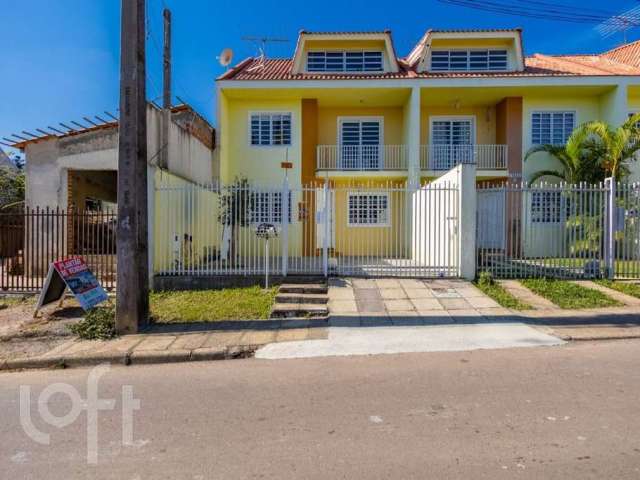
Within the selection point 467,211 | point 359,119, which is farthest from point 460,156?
point 467,211

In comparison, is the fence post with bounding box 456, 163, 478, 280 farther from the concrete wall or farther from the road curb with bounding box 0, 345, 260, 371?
the concrete wall

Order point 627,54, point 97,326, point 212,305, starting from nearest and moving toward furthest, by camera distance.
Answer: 1. point 97,326
2. point 212,305
3. point 627,54

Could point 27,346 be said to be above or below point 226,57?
below

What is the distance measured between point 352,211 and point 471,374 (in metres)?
11.7

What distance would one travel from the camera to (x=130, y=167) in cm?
662

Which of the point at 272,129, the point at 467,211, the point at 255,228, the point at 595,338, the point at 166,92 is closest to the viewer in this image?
the point at 595,338

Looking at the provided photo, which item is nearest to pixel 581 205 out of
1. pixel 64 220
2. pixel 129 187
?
pixel 129 187

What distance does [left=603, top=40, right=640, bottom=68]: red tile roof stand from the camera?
17409mm

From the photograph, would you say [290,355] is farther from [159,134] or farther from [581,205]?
[581,205]

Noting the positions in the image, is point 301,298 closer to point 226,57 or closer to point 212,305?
point 212,305

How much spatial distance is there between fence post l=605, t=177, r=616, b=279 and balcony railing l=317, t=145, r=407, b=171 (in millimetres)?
6964

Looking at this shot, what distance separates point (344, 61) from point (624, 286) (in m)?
12.2

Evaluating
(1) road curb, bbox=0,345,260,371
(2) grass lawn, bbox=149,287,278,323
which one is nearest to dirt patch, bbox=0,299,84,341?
(1) road curb, bbox=0,345,260,371

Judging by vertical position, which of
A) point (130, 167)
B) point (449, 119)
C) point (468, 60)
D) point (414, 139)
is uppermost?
point (468, 60)
